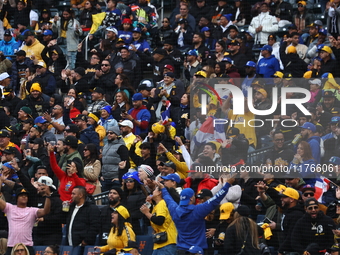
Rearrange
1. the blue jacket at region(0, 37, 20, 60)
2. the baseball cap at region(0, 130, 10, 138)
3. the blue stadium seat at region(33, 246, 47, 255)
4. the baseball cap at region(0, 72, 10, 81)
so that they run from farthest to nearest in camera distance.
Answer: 1. the blue jacket at region(0, 37, 20, 60)
2. the baseball cap at region(0, 72, 10, 81)
3. the baseball cap at region(0, 130, 10, 138)
4. the blue stadium seat at region(33, 246, 47, 255)

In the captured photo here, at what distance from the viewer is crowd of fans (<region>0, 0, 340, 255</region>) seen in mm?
11500

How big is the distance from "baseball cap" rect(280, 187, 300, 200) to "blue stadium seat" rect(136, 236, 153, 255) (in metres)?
1.77

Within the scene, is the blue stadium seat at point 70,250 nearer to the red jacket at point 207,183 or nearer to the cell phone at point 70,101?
the red jacket at point 207,183

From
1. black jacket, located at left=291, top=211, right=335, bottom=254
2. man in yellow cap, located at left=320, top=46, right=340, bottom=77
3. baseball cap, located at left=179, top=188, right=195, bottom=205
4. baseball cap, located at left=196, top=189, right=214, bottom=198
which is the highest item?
man in yellow cap, located at left=320, top=46, right=340, bottom=77

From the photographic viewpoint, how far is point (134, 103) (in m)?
15.2

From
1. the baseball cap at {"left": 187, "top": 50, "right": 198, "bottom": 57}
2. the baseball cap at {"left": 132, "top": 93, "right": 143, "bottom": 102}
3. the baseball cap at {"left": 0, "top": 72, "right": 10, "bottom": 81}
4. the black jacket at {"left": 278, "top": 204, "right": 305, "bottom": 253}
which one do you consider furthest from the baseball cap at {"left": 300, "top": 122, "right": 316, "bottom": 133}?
the baseball cap at {"left": 0, "top": 72, "right": 10, "bottom": 81}

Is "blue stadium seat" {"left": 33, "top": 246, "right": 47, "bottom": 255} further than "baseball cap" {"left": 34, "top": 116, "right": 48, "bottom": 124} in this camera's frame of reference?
No

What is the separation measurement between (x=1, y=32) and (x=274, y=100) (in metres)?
7.74

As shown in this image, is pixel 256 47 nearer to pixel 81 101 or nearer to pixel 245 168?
pixel 81 101

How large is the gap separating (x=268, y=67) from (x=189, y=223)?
6.07 m

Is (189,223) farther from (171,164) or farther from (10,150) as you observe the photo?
(10,150)

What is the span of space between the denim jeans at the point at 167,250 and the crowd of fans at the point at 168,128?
0.04 metres

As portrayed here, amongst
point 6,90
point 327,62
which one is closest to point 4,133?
point 6,90

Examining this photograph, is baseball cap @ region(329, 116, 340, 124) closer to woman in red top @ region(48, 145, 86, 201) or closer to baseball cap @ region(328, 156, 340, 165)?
baseball cap @ region(328, 156, 340, 165)
